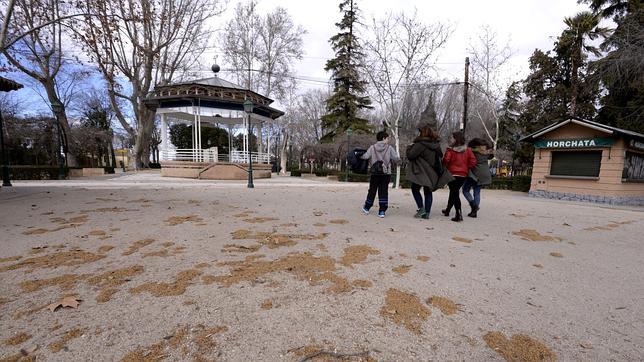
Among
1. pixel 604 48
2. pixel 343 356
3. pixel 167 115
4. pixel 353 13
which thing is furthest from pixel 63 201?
pixel 353 13

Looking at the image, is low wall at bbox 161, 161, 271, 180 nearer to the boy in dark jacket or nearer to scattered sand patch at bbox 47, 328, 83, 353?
the boy in dark jacket

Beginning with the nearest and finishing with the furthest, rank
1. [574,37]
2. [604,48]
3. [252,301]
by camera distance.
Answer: [252,301] → [604,48] → [574,37]

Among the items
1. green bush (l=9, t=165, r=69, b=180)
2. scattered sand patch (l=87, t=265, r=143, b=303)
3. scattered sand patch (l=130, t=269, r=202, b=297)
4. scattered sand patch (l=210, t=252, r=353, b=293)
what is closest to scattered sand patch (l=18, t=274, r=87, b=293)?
scattered sand patch (l=87, t=265, r=143, b=303)

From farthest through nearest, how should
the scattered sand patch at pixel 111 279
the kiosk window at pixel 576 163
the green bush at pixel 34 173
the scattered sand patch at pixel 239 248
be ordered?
the green bush at pixel 34 173 → the kiosk window at pixel 576 163 → the scattered sand patch at pixel 239 248 → the scattered sand patch at pixel 111 279

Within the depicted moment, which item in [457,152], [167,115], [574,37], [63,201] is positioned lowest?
[63,201]

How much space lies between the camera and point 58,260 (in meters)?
2.91

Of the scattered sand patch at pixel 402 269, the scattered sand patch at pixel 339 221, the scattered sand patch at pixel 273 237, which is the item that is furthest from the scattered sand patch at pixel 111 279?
the scattered sand patch at pixel 339 221

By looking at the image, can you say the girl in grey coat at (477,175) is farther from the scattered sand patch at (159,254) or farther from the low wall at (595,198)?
the low wall at (595,198)

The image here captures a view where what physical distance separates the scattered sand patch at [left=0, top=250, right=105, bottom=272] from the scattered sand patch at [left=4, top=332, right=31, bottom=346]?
1.36m

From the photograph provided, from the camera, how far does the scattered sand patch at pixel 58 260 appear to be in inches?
108

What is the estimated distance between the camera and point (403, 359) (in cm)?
156

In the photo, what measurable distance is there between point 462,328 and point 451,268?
3.76 ft

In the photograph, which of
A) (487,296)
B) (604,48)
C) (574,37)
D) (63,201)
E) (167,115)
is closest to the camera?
(487,296)

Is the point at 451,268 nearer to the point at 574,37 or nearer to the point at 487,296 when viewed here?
the point at 487,296
